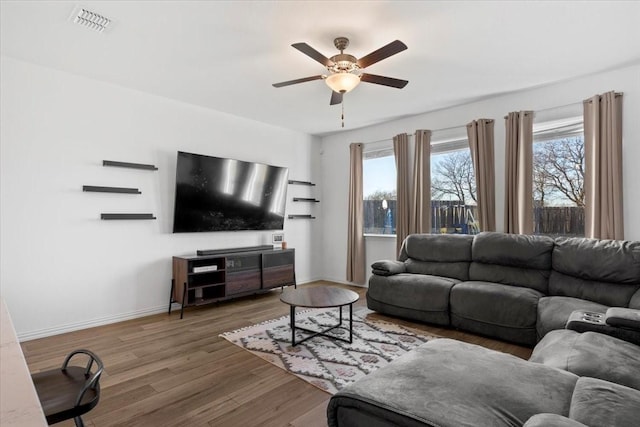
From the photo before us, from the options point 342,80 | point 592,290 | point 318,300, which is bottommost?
point 318,300

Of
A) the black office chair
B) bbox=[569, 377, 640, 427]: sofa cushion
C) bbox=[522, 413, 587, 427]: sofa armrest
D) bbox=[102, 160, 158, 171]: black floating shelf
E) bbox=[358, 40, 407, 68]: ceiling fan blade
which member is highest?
bbox=[358, 40, 407, 68]: ceiling fan blade

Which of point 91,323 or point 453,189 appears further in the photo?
point 453,189

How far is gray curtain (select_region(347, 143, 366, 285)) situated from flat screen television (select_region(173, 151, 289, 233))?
44.6 inches

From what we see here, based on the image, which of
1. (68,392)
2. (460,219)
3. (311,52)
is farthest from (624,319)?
(68,392)

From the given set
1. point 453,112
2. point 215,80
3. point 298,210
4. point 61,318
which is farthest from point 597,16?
point 61,318

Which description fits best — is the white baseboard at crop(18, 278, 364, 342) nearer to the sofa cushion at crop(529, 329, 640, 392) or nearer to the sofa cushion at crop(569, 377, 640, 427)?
the sofa cushion at crop(529, 329, 640, 392)

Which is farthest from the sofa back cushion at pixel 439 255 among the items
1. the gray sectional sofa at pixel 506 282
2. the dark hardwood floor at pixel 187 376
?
the dark hardwood floor at pixel 187 376

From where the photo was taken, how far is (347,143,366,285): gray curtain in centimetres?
550

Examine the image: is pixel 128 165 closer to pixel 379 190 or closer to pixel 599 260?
pixel 379 190

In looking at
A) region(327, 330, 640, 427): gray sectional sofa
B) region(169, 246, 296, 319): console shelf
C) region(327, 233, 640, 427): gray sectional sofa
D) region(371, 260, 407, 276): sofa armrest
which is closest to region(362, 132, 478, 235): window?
region(327, 233, 640, 427): gray sectional sofa

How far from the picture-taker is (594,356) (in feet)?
5.42

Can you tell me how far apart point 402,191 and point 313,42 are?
2.76 m

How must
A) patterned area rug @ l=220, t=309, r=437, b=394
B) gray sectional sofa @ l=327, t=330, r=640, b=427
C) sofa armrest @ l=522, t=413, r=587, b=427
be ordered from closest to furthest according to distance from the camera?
sofa armrest @ l=522, t=413, r=587, b=427 < gray sectional sofa @ l=327, t=330, r=640, b=427 < patterned area rug @ l=220, t=309, r=437, b=394

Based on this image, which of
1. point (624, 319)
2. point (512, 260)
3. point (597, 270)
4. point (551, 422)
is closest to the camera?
point (551, 422)
